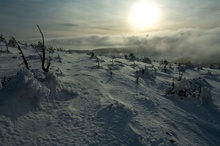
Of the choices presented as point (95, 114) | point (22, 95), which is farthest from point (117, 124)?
point (22, 95)

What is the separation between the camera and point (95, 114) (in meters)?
3.21

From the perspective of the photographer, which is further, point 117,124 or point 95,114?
point 95,114

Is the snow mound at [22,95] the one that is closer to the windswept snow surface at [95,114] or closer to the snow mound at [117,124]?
the windswept snow surface at [95,114]

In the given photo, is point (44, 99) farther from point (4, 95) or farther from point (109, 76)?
point (109, 76)

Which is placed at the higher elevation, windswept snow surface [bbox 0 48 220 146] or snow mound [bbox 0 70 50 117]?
snow mound [bbox 0 70 50 117]

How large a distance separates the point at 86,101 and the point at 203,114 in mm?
2050

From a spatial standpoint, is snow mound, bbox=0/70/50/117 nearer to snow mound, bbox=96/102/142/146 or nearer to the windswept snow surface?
the windswept snow surface

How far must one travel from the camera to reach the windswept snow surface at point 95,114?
8.91ft

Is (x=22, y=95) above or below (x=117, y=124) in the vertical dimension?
above

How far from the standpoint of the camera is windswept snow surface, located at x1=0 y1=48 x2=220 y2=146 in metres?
2.72

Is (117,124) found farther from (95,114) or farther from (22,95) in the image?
(22,95)

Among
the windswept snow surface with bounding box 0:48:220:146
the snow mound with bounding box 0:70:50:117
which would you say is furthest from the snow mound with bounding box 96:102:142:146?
the snow mound with bounding box 0:70:50:117

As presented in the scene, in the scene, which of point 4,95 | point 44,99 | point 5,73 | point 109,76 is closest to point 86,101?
point 44,99

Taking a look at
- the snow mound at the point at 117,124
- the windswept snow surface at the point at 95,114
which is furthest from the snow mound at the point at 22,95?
the snow mound at the point at 117,124
